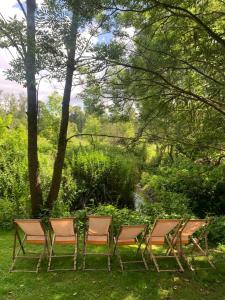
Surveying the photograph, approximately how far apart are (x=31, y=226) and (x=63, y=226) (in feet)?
1.68

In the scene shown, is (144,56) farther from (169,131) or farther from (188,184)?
(188,184)

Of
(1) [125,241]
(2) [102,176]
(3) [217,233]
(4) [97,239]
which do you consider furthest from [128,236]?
(2) [102,176]

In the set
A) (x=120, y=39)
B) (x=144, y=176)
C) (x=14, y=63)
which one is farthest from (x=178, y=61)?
(x=144, y=176)

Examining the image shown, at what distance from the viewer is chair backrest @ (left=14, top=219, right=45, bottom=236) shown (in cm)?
522

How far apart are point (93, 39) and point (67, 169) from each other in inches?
202

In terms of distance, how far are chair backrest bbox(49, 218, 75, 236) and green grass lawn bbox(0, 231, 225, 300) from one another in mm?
614

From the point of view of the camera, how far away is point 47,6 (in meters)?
5.09

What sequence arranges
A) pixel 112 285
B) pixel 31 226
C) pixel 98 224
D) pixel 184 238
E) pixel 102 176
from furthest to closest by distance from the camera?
1. pixel 102 176
2. pixel 184 238
3. pixel 98 224
4. pixel 31 226
5. pixel 112 285

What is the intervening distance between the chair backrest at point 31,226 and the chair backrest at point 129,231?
130 cm

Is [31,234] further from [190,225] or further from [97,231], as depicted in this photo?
[190,225]

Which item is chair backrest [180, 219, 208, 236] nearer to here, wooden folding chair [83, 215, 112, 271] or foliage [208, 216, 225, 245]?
wooden folding chair [83, 215, 112, 271]

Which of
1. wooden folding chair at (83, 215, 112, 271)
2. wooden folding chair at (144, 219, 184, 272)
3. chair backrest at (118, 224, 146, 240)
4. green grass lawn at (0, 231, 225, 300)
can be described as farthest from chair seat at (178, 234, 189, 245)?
wooden folding chair at (83, 215, 112, 271)

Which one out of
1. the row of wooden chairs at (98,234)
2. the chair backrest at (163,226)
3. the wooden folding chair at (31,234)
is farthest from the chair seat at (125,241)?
the wooden folding chair at (31,234)

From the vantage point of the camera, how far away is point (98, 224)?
557cm
